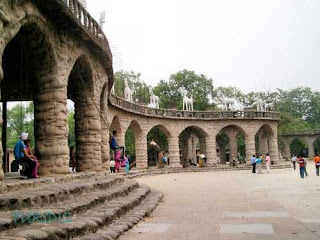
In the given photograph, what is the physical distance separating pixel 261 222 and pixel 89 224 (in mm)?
2773

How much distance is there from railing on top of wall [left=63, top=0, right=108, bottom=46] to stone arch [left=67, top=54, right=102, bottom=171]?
118cm

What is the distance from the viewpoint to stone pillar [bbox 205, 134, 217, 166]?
31391mm

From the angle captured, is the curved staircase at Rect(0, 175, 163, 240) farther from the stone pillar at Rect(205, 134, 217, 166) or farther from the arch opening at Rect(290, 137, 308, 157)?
the arch opening at Rect(290, 137, 308, 157)

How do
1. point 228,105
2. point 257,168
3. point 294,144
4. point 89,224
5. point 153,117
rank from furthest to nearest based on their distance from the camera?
point 294,144 → point 228,105 → point 153,117 → point 257,168 → point 89,224

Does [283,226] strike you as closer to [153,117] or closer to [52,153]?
[52,153]

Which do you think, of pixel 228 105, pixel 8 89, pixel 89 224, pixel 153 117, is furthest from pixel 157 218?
pixel 228 105

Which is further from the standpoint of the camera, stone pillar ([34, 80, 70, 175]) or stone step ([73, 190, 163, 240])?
stone pillar ([34, 80, 70, 175])

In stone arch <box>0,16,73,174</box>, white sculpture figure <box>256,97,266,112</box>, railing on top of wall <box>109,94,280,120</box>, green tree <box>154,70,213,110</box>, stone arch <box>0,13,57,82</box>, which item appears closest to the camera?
stone arch <box>0,13,57,82</box>

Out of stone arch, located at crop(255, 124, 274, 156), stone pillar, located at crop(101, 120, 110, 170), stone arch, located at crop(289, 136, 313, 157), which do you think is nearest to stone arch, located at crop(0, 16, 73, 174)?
stone pillar, located at crop(101, 120, 110, 170)

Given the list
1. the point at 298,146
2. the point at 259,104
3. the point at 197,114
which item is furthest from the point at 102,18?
the point at 298,146

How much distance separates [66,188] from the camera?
5.82 meters

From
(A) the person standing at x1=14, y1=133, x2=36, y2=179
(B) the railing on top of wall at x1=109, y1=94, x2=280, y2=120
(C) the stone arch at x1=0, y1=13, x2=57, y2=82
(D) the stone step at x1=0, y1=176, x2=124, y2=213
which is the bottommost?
(D) the stone step at x1=0, y1=176, x2=124, y2=213

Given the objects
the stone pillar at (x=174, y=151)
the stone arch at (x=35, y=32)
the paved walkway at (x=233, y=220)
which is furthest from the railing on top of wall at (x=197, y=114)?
the paved walkway at (x=233, y=220)

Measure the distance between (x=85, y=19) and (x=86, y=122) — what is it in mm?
3098
